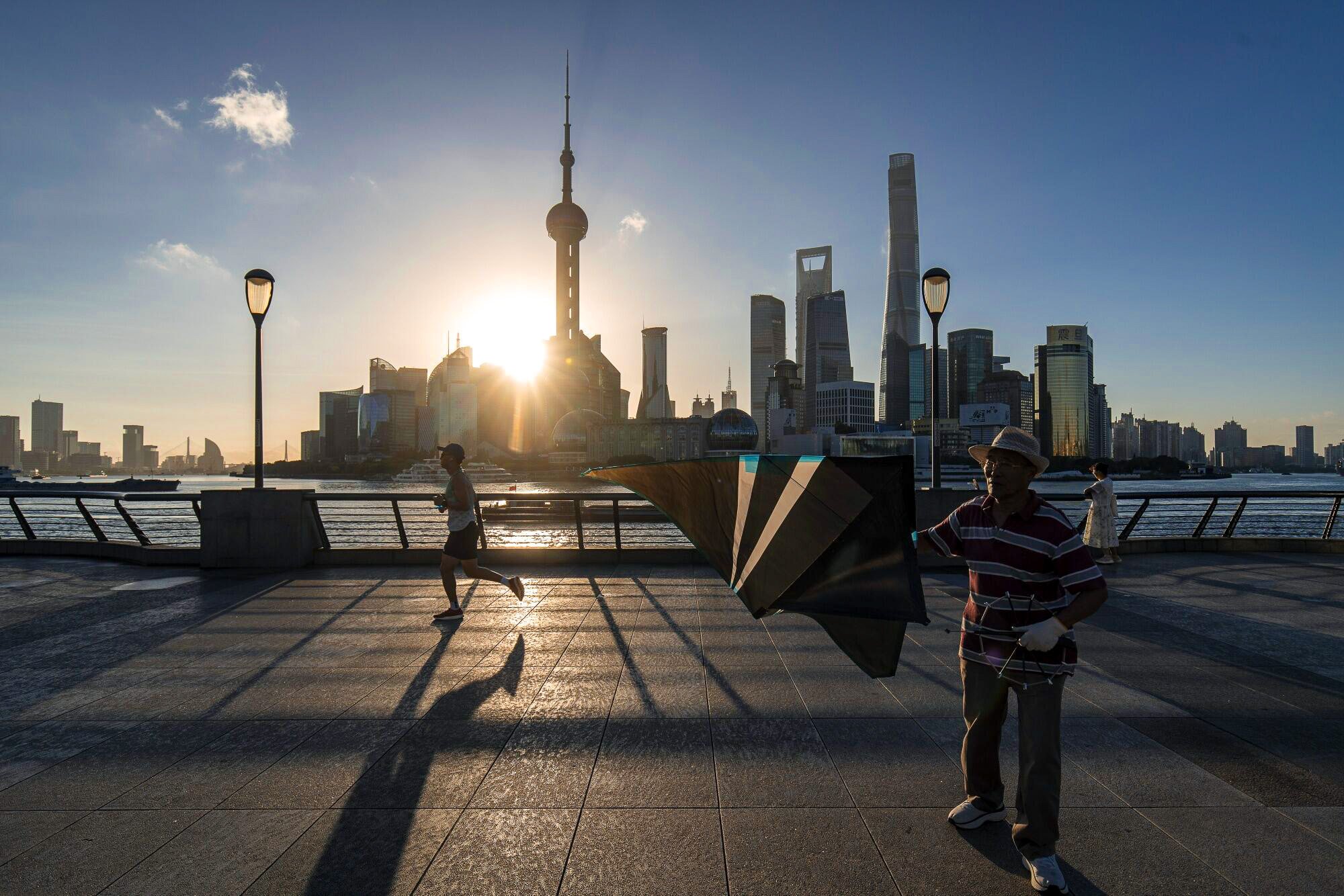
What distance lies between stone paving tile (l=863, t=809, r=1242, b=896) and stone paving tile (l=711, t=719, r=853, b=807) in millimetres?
385

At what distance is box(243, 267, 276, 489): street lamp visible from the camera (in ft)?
41.9

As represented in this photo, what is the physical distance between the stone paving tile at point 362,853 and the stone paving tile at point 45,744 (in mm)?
2280

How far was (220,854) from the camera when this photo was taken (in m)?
3.48

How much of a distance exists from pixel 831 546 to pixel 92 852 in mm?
4108

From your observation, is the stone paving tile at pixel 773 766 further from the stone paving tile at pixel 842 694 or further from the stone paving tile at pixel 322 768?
the stone paving tile at pixel 322 768

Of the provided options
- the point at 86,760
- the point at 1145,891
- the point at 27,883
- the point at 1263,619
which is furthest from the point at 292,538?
the point at 1263,619

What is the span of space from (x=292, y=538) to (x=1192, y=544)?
57.9ft

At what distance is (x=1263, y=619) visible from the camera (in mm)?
8477

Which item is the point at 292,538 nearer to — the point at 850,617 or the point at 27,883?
the point at 27,883

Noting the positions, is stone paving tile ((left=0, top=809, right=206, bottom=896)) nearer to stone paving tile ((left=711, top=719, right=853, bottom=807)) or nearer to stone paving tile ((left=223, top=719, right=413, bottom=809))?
stone paving tile ((left=223, top=719, right=413, bottom=809))

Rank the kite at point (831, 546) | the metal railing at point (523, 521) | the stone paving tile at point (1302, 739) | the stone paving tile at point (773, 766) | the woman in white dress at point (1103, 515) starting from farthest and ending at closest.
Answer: the metal railing at point (523, 521)
the woman in white dress at point (1103, 515)
the stone paving tile at point (1302, 739)
the stone paving tile at point (773, 766)
the kite at point (831, 546)

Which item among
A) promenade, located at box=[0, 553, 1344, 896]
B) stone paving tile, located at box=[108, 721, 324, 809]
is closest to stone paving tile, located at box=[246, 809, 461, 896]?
promenade, located at box=[0, 553, 1344, 896]

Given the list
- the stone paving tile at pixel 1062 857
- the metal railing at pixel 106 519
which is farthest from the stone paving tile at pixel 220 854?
the metal railing at pixel 106 519

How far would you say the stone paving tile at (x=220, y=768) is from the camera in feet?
13.3
